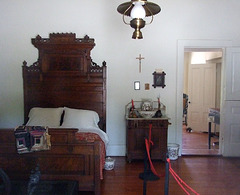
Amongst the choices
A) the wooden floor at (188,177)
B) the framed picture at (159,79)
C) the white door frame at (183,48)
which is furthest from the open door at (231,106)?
the framed picture at (159,79)

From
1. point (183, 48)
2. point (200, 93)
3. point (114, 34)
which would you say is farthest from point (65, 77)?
point (200, 93)

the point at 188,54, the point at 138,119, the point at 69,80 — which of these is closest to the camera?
the point at 138,119

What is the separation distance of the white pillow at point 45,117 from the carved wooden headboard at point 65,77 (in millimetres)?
331

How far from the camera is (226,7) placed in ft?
15.5

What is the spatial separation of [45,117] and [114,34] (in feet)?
6.82

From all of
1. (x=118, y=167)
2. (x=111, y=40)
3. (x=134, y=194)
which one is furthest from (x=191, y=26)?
(x=134, y=194)

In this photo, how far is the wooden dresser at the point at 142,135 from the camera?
4391 mm

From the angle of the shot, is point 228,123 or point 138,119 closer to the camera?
point 138,119

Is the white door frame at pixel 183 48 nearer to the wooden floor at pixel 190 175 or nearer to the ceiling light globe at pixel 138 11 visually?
the wooden floor at pixel 190 175

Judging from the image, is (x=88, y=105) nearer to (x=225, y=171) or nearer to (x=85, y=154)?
(x=85, y=154)

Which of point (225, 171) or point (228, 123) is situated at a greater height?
point (228, 123)

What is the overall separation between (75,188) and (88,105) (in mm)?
2218

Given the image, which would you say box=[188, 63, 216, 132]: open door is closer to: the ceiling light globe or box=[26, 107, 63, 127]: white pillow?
box=[26, 107, 63, 127]: white pillow

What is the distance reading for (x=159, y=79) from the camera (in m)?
4.79
